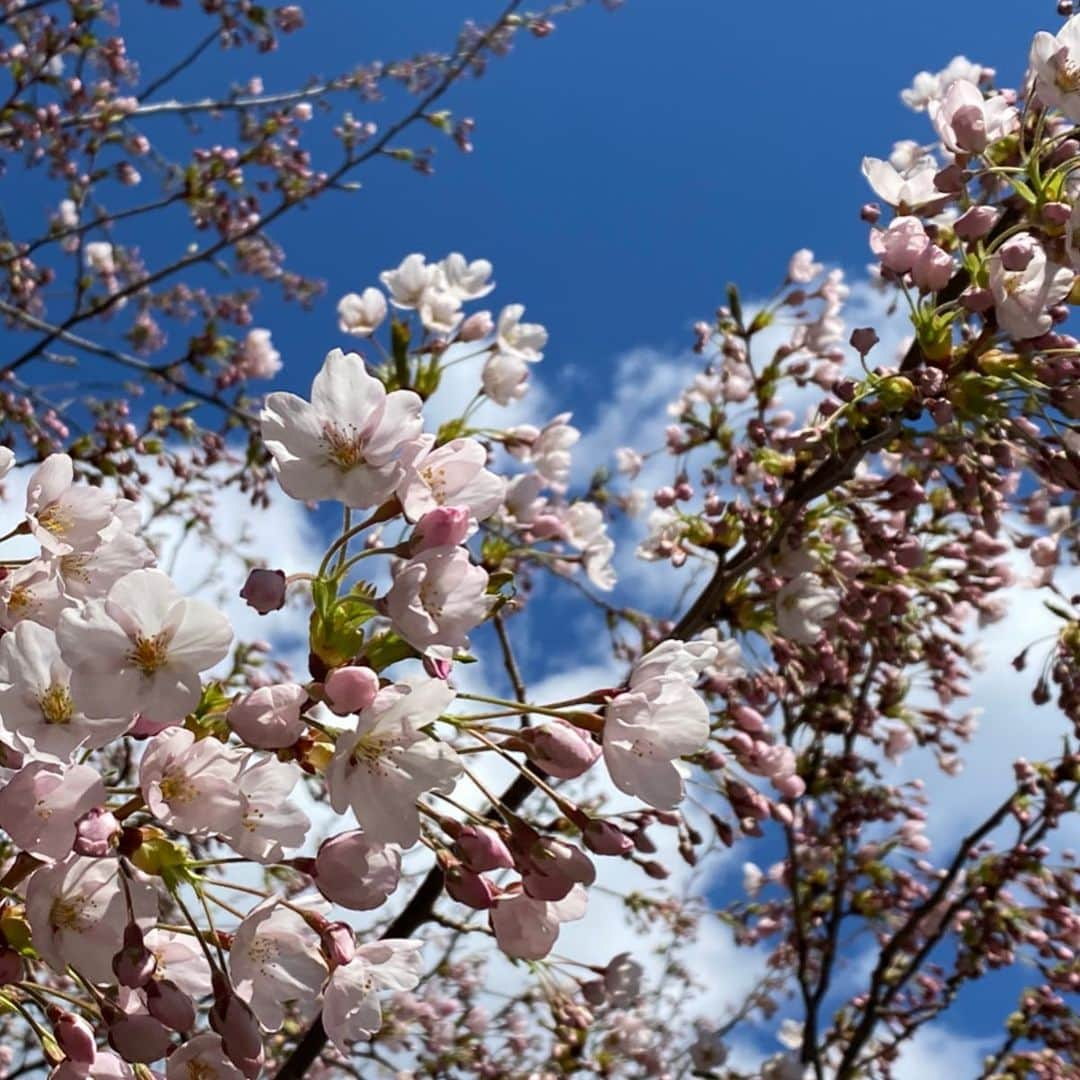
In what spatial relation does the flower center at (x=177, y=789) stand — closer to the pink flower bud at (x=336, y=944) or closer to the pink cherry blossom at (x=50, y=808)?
the pink cherry blossom at (x=50, y=808)

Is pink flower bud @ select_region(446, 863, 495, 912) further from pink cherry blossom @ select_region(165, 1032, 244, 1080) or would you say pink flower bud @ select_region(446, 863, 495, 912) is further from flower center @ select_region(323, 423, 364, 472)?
flower center @ select_region(323, 423, 364, 472)

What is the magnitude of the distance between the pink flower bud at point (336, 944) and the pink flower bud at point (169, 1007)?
0.60 ft

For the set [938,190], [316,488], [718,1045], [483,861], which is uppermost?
[938,190]

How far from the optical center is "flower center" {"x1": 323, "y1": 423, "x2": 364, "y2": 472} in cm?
146

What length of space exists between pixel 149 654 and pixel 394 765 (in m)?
0.33

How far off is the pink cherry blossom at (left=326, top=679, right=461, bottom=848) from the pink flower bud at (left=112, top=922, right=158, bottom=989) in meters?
0.28

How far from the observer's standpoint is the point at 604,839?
57.7 inches

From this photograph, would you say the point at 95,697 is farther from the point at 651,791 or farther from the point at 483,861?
the point at 651,791

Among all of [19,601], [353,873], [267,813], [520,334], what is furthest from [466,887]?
[520,334]

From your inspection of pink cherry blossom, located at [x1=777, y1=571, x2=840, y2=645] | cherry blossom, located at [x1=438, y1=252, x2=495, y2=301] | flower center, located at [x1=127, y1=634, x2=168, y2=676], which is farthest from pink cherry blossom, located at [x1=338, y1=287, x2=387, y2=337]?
flower center, located at [x1=127, y1=634, x2=168, y2=676]

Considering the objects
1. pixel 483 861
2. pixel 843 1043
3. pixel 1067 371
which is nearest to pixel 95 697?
pixel 483 861

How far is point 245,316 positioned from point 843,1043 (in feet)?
17.7

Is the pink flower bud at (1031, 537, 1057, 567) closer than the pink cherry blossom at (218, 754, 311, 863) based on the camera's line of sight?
No

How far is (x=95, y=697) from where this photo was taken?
1295 millimetres
